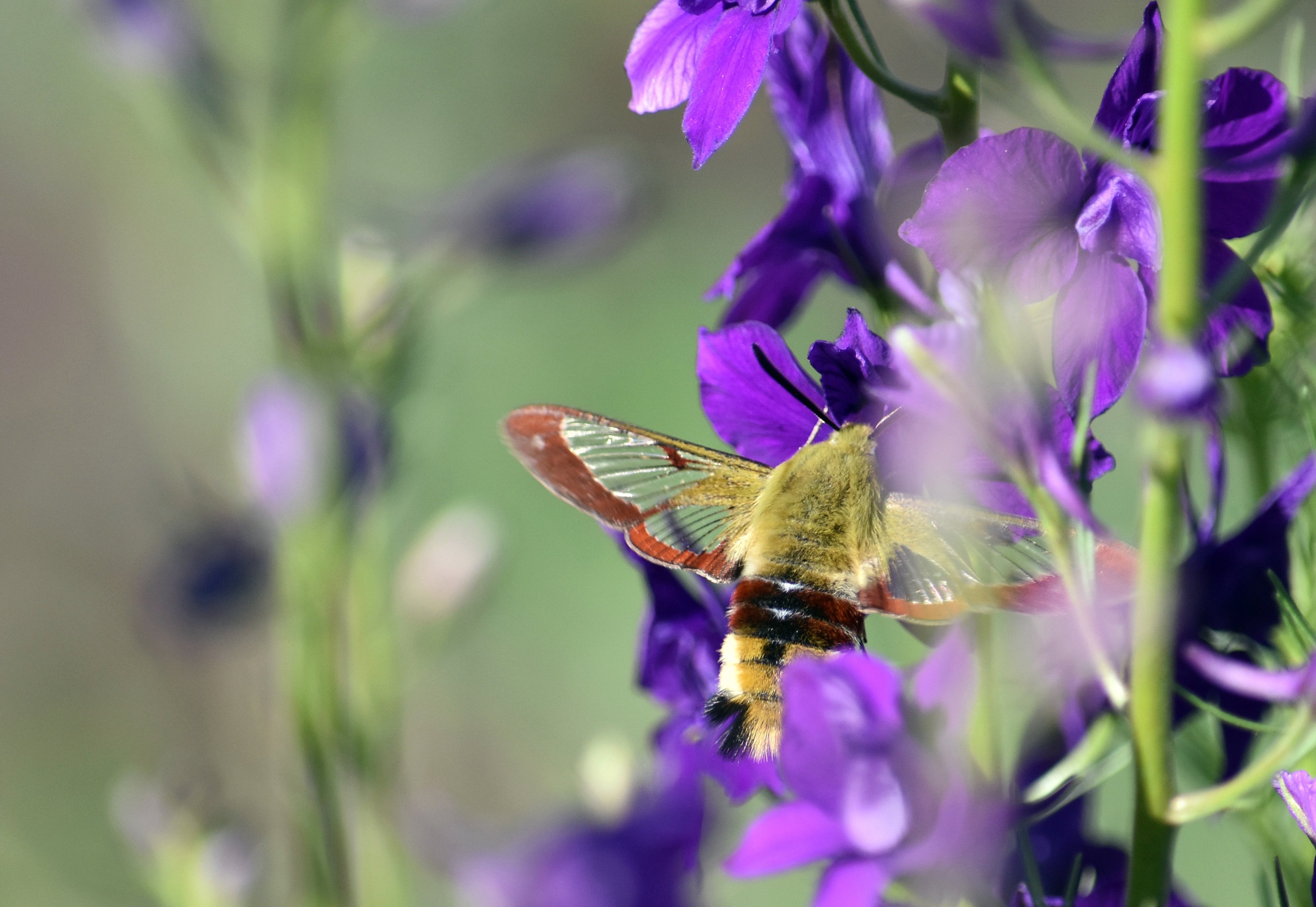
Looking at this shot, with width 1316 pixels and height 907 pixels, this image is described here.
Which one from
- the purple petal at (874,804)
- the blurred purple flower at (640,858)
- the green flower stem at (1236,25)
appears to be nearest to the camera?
Answer: the green flower stem at (1236,25)

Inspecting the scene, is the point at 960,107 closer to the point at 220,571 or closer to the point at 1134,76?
the point at 1134,76

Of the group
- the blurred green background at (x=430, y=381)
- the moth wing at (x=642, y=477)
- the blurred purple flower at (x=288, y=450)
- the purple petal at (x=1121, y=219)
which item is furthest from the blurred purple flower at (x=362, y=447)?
the blurred green background at (x=430, y=381)

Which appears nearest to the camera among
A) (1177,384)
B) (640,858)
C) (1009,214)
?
(1177,384)

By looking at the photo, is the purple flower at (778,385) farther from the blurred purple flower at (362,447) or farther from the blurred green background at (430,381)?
Result: the blurred green background at (430,381)

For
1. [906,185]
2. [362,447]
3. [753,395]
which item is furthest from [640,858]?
[362,447]

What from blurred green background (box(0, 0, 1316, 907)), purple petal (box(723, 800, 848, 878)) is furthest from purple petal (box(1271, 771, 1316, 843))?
blurred green background (box(0, 0, 1316, 907))

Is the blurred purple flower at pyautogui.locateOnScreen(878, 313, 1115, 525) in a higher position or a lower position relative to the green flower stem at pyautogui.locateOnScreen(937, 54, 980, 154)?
lower

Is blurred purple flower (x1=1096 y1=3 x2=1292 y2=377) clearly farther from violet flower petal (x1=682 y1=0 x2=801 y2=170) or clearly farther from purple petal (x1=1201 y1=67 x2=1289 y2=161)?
violet flower petal (x1=682 y1=0 x2=801 y2=170)
